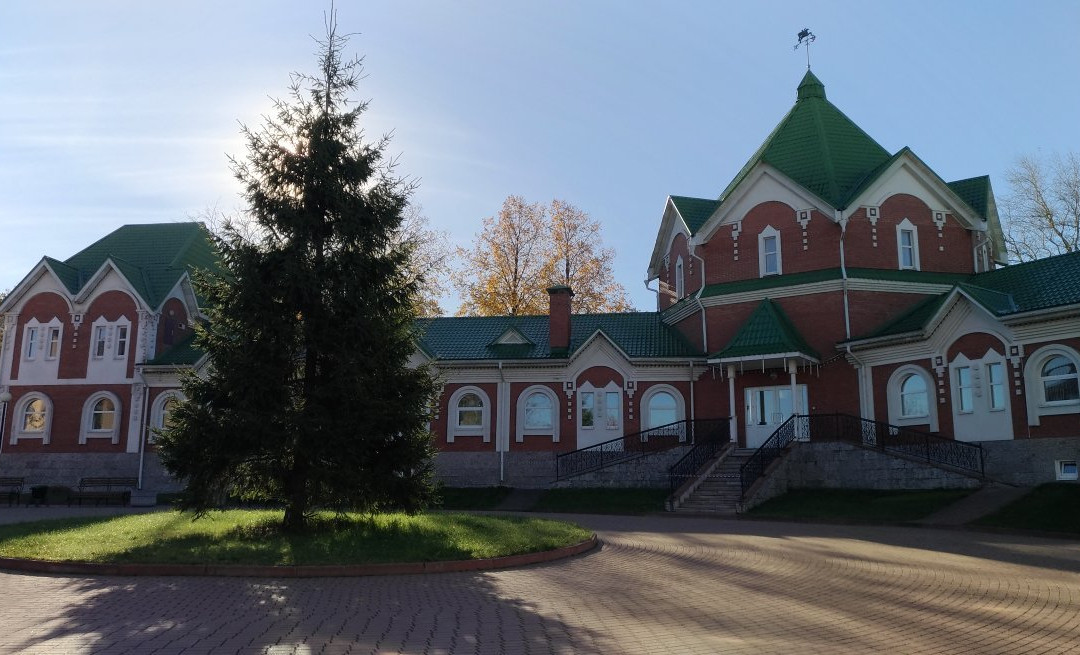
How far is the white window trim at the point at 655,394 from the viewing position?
1178 inches

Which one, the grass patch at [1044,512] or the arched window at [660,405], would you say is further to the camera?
the arched window at [660,405]

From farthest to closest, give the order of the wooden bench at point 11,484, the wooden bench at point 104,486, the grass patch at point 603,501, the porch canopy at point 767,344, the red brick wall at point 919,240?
the wooden bench at point 11,484 → the wooden bench at point 104,486 → the red brick wall at point 919,240 → the porch canopy at point 767,344 → the grass patch at point 603,501

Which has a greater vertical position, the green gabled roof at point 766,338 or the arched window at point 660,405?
the green gabled roof at point 766,338

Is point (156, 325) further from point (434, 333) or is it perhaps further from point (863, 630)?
point (863, 630)

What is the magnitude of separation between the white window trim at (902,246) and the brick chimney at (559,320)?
12147 mm

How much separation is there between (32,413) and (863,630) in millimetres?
35624

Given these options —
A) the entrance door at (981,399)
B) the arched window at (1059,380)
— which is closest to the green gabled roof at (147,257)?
the entrance door at (981,399)

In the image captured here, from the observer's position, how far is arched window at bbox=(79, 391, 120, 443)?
1300 inches

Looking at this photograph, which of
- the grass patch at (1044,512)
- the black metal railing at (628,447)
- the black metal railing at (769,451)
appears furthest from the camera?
the black metal railing at (628,447)

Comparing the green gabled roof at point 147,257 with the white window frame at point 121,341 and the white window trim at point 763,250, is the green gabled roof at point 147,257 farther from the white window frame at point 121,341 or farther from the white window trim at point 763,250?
the white window trim at point 763,250

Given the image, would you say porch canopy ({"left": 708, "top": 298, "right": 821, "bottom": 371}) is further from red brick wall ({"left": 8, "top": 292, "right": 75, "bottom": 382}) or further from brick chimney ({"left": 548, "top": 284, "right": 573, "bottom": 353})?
red brick wall ({"left": 8, "top": 292, "right": 75, "bottom": 382})

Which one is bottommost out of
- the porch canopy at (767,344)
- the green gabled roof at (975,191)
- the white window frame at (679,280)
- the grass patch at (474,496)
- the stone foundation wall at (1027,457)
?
the grass patch at (474,496)

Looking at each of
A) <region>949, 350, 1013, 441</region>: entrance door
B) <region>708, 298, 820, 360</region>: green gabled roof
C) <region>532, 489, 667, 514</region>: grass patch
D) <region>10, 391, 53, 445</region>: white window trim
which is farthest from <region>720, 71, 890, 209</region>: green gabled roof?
<region>10, 391, 53, 445</region>: white window trim

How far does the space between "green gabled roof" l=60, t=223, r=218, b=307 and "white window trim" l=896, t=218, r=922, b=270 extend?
28.1 m
